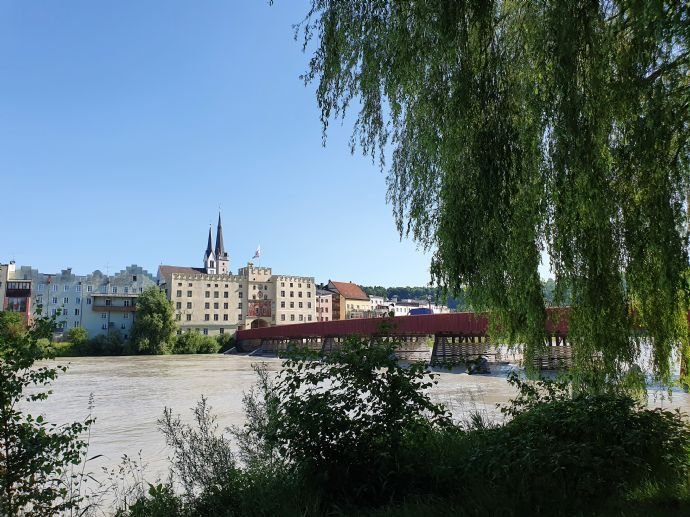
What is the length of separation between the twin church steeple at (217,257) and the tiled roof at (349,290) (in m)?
27.2

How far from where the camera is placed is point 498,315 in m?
6.28

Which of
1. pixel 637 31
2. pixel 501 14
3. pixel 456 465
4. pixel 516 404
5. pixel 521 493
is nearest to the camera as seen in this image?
pixel 521 493

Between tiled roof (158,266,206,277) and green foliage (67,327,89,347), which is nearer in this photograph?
green foliage (67,327,89,347)

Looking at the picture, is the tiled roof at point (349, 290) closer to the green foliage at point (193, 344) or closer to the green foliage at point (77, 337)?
the green foliage at point (193, 344)

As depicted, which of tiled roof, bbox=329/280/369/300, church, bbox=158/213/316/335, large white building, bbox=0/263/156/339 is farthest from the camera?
tiled roof, bbox=329/280/369/300

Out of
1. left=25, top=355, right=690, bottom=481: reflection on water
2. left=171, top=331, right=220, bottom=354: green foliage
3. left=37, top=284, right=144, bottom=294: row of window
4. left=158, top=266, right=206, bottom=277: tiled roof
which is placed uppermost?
left=158, top=266, right=206, bottom=277: tiled roof

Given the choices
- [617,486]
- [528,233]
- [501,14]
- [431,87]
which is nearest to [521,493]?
[617,486]

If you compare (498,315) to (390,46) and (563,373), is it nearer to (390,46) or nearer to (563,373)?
(563,373)

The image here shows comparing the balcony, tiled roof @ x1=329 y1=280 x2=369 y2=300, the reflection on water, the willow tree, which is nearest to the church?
the balcony

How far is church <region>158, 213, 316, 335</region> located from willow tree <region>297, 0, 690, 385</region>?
89789 mm

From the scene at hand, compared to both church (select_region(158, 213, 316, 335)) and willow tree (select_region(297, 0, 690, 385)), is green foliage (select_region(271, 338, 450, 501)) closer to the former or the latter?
willow tree (select_region(297, 0, 690, 385))

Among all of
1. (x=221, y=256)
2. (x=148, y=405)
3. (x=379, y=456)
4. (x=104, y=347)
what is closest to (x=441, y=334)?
(x=148, y=405)

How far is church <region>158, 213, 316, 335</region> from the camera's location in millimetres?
94500

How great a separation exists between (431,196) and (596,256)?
1.93 m
